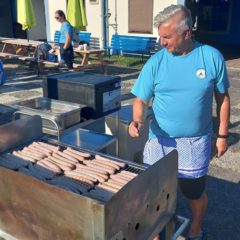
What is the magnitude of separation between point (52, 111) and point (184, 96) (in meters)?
1.57

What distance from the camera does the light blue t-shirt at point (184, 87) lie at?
246cm

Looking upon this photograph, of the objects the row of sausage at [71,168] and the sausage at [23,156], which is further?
the sausage at [23,156]

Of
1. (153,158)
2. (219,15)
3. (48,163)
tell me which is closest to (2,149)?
(48,163)

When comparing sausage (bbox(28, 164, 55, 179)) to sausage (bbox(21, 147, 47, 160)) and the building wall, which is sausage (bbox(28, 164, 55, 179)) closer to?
sausage (bbox(21, 147, 47, 160))

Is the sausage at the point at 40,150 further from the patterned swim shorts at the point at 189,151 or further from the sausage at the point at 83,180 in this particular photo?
the patterned swim shorts at the point at 189,151

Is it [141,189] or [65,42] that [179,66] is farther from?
[65,42]

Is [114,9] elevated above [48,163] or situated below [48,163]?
above

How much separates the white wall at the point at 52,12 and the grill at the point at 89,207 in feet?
46.3

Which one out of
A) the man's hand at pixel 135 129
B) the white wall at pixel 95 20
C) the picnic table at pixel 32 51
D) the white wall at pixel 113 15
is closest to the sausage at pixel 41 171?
the man's hand at pixel 135 129

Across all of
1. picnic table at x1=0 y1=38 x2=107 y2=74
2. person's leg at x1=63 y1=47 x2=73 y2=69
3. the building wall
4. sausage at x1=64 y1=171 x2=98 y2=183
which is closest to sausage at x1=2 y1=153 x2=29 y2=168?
sausage at x1=64 y1=171 x2=98 y2=183

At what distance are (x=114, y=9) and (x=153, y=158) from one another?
11845 mm

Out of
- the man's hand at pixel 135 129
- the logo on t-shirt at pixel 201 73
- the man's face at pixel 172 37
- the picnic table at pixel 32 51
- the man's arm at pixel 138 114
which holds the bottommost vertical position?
the picnic table at pixel 32 51

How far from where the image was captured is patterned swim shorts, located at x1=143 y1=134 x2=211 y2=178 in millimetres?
2648

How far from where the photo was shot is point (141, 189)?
200 cm
